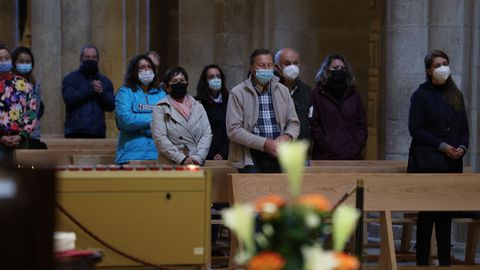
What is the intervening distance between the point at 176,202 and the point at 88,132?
7.91m

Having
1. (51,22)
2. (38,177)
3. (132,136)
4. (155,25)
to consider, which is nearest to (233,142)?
(132,136)

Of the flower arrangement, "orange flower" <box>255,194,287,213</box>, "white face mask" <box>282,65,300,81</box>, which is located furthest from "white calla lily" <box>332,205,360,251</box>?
"white face mask" <box>282,65,300,81</box>

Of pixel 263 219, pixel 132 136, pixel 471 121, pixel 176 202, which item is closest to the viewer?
pixel 263 219

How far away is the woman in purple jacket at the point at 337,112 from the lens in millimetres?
11492

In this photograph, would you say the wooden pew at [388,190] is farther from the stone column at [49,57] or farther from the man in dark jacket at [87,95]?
the stone column at [49,57]

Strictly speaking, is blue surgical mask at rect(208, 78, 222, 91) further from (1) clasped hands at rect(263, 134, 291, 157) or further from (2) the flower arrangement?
(2) the flower arrangement

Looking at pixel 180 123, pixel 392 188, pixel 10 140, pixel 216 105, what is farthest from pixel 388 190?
pixel 10 140

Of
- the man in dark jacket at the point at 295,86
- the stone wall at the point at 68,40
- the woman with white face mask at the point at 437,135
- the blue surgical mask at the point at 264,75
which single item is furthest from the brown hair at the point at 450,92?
the stone wall at the point at 68,40

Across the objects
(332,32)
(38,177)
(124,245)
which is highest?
(332,32)

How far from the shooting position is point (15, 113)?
11227 mm

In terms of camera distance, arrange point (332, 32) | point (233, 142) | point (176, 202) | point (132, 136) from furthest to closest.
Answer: point (332, 32) < point (132, 136) < point (233, 142) < point (176, 202)

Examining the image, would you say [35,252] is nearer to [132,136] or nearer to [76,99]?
[132,136]

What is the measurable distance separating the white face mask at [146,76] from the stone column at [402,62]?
2.66 metres

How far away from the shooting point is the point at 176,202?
619 centimetres
